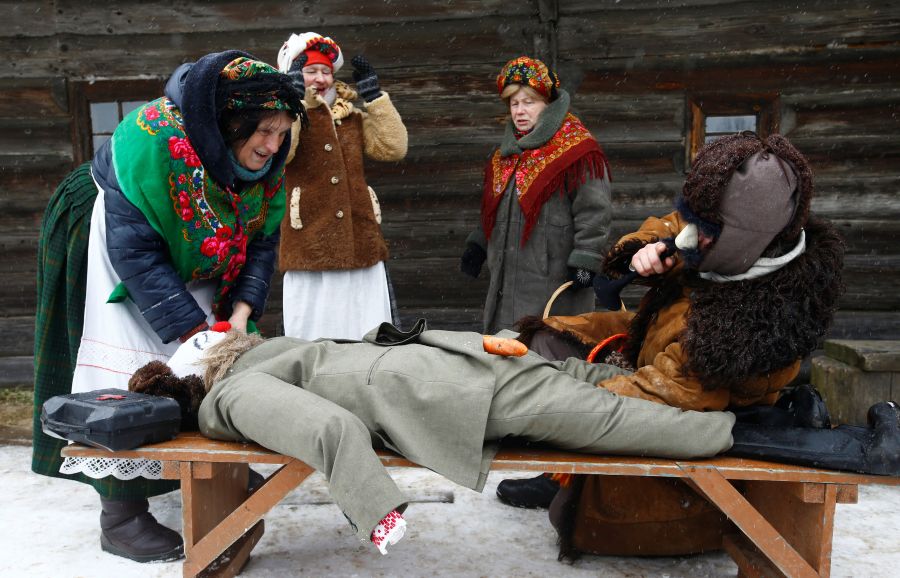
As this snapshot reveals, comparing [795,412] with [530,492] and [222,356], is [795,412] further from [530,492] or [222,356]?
[222,356]

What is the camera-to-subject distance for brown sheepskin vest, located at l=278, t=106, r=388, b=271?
374 cm

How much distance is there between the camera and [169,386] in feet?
7.71

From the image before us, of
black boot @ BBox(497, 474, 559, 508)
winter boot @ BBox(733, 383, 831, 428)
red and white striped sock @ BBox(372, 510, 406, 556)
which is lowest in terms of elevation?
black boot @ BBox(497, 474, 559, 508)

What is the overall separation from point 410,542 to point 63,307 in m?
1.54

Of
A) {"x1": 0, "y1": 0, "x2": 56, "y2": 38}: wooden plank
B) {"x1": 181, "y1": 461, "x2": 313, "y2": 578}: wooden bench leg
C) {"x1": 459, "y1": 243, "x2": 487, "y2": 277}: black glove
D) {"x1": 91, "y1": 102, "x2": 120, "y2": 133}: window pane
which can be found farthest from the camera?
{"x1": 91, "y1": 102, "x2": 120, "y2": 133}: window pane

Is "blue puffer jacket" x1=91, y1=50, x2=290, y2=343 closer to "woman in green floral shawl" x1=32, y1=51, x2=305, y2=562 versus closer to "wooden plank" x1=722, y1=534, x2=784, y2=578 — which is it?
"woman in green floral shawl" x1=32, y1=51, x2=305, y2=562

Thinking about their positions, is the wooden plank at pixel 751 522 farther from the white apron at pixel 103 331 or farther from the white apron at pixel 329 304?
the white apron at pixel 329 304

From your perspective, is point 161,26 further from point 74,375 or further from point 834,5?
point 834,5

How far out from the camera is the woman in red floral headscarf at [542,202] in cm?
366

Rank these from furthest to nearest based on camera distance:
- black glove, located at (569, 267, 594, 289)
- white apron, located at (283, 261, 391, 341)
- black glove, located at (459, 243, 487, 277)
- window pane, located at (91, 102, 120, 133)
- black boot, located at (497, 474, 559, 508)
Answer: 1. window pane, located at (91, 102, 120, 133)
2. black glove, located at (459, 243, 487, 277)
3. white apron, located at (283, 261, 391, 341)
4. black glove, located at (569, 267, 594, 289)
5. black boot, located at (497, 474, 559, 508)

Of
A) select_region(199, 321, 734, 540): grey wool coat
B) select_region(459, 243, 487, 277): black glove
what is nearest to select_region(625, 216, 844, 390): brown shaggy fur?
select_region(199, 321, 734, 540): grey wool coat

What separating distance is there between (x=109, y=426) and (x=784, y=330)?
1867 mm

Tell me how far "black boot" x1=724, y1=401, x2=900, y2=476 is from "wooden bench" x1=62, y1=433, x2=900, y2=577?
3cm

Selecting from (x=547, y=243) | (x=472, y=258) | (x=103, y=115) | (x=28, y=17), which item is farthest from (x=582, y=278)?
(x=28, y=17)
